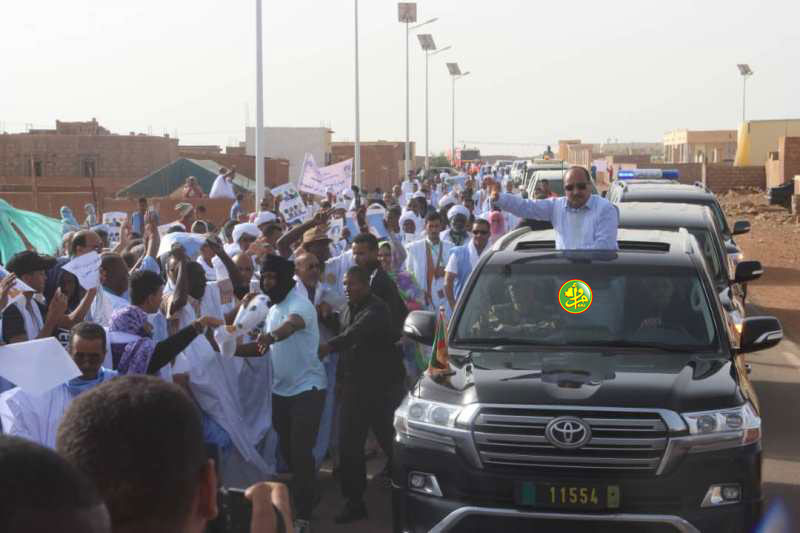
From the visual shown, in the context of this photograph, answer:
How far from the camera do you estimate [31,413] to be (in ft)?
16.3

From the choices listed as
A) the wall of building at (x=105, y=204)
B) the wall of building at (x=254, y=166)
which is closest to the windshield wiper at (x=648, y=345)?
the wall of building at (x=105, y=204)

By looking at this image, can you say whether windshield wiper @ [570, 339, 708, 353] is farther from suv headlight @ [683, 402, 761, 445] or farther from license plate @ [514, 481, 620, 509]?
license plate @ [514, 481, 620, 509]

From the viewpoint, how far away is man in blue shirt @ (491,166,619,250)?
26.8 ft

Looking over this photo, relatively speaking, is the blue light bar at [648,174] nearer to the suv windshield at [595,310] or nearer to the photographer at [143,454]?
the suv windshield at [595,310]

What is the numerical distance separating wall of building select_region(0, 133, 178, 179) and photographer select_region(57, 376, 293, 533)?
41.5 metres

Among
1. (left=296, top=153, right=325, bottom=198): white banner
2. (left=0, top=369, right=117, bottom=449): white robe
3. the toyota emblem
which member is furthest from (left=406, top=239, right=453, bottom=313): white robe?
(left=296, top=153, right=325, bottom=198): white banner

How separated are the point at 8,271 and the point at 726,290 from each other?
6249mm

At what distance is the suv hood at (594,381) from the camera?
5.75 metres

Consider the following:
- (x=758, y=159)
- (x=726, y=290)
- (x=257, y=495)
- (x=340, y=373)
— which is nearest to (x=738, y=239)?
(x=726, y=290)

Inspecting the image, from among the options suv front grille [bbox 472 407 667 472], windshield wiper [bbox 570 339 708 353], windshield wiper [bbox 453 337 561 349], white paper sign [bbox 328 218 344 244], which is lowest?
suv front grille [bbox 472 407 667 472]

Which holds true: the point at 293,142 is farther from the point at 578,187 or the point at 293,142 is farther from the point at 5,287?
the point at 5,287

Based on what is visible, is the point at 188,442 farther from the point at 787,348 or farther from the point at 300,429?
the point at 787,348

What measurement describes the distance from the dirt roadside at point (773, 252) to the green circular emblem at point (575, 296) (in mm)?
9053

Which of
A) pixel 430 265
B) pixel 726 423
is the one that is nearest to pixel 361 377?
pixel 726 423
